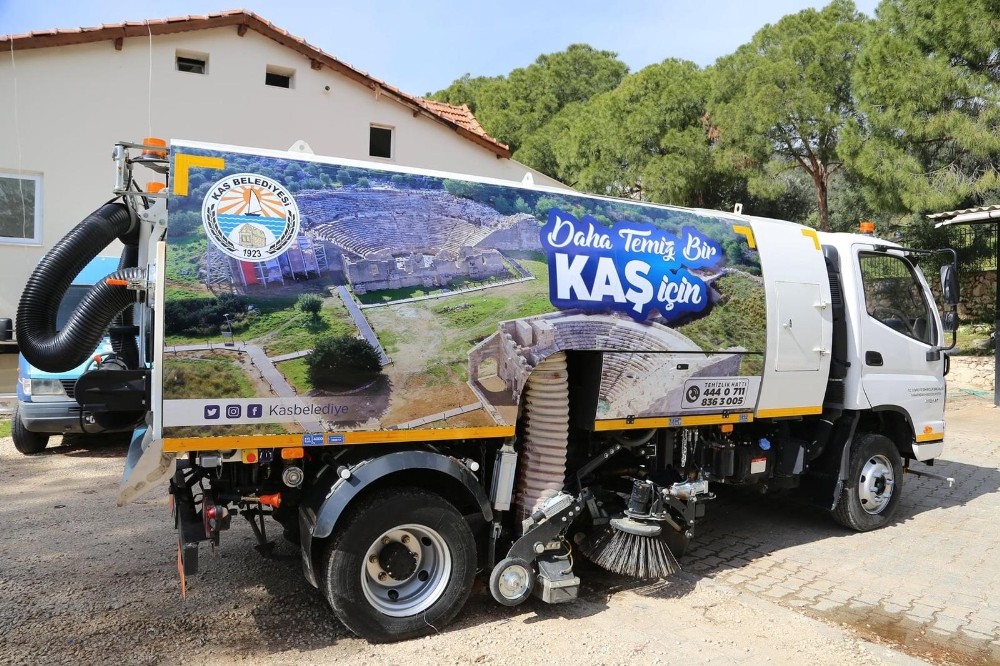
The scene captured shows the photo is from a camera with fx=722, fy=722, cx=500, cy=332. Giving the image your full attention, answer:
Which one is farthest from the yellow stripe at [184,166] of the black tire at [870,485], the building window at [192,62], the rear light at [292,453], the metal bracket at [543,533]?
the building window at [192,62]

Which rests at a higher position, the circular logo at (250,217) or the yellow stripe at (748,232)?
the yellow stripe at (748,232)

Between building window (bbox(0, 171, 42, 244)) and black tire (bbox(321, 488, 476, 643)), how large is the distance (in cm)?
1081

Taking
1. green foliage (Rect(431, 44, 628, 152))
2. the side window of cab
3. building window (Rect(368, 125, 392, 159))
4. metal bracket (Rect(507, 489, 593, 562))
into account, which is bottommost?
metal bracket (Rect(507, 489, 593, 562))

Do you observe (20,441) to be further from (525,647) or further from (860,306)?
(860,306)

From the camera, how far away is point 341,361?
12.4ft

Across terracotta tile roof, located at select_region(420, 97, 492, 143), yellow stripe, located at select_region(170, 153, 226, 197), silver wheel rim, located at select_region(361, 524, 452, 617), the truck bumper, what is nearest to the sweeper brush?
silver wheel rim, located at select_region(361, 524, 452, 617)

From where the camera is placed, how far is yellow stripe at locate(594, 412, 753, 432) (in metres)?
4.69

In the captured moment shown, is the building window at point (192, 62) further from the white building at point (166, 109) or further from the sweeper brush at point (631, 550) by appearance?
the sweeper brush at point (631, 550)

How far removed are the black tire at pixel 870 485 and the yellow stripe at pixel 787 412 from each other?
2.30 feet

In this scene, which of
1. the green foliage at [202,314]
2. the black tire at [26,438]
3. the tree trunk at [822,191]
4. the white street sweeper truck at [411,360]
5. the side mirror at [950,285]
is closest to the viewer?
the green foliage at [202,314]

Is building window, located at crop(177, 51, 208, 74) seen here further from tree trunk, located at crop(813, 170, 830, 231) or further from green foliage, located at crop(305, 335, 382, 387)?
tree trunk, located at crop(813, 170, 830, 231)

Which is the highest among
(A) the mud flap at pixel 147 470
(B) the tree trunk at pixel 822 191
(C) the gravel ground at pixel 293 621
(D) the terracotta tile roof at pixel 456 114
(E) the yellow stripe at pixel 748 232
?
(D) the terracotta tile roof at pixel 456 114

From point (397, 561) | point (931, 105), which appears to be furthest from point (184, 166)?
point (931, 105)

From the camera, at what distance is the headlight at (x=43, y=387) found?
8.41 meters
